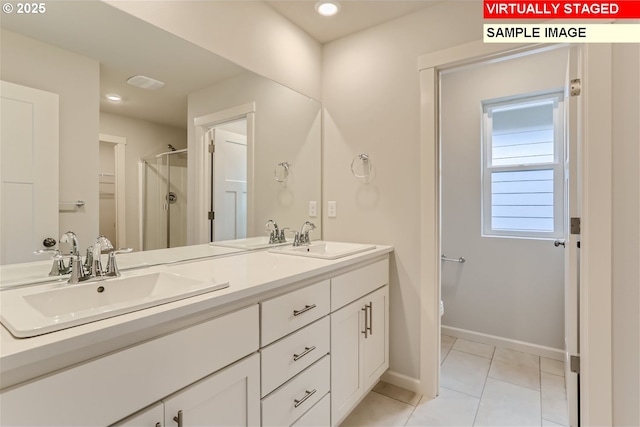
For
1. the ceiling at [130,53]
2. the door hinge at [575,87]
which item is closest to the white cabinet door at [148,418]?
the ceiling at [130,53]

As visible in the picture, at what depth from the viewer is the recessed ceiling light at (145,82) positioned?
127cm

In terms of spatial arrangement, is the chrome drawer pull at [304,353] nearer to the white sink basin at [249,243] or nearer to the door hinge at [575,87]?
the white sink basin at [249,243]

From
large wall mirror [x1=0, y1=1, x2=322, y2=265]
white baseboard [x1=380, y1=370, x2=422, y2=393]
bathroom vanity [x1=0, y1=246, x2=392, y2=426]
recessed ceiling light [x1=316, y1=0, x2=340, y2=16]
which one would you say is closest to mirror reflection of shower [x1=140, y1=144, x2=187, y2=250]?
large wall mirror [x1=0, y1=1, x2=322, y2=265]

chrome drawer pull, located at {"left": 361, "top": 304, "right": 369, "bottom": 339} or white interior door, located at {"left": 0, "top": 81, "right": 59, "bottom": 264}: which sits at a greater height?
white interior door, located at {"left": 0, "top": 81, "right": 59, "bottom": 264}

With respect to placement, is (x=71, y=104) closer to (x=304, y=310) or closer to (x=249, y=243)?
(x=249, y=243)

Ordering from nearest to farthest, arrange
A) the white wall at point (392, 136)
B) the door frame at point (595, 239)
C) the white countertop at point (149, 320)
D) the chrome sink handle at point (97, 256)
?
the white countertop at point (149, 320) < the chrome sink handle at point (97, 256) < the door frame at point (595, 239) < the white wall at point (392, 136)

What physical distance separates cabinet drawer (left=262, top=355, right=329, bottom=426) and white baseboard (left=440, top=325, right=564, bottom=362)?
1.73 meters

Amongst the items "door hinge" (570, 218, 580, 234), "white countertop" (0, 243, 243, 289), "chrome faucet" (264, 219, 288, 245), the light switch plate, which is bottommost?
"white countertop" (0, 243, 243, 289)

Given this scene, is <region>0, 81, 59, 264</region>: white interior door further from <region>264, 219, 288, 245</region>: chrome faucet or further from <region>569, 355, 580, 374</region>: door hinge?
<region>569, 355, 580, 374</region>: door hinge

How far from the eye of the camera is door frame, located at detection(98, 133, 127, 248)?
1202 mm

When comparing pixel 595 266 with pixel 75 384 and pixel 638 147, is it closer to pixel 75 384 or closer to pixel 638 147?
pixel 638 147

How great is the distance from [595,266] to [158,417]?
167 cm

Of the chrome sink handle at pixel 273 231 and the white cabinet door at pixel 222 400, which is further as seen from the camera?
the chrome sink handle at pixel 273 231

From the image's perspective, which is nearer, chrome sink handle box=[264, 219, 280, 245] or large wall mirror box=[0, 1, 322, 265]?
large wall mirror box=[0, 1, 322, 265]
